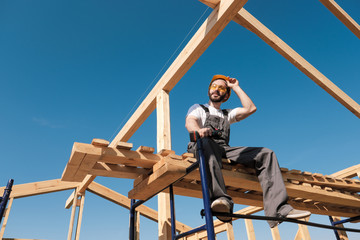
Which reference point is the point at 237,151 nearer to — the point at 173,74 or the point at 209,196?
the point at 209,196

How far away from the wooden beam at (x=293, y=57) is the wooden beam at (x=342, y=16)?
943mm

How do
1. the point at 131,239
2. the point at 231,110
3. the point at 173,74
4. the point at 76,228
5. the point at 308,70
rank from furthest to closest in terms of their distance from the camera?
the point at 76,228, the point at 308,70, the point at 173,74, the point at 231,110, the point at 131,239

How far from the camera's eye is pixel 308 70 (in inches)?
200

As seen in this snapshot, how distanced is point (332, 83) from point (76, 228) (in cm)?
703

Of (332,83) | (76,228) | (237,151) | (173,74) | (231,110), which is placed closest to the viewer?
(237,151)

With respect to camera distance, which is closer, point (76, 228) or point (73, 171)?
point (73, 171)

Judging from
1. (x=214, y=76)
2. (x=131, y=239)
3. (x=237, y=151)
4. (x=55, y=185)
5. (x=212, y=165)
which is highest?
(x=55, y=185)

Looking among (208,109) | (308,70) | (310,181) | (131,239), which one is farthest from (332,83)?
(131,239)

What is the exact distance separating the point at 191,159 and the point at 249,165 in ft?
2.00

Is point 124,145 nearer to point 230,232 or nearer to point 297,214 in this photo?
point 297,214

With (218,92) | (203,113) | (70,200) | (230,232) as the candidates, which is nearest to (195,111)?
(203,113)

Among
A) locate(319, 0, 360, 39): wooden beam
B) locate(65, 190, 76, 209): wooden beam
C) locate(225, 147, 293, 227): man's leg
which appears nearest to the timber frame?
locate(319, 0, 360, 39): wooden beam

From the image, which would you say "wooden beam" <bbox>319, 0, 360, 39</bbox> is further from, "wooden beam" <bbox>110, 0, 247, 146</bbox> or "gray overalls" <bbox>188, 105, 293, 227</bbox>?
"gray overalls" <bbox>188, 105, 293, 227</bbox>

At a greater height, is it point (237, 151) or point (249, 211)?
point (249, 211)
